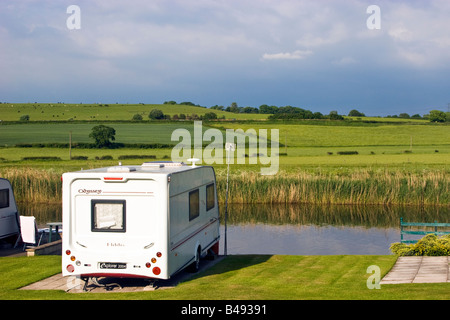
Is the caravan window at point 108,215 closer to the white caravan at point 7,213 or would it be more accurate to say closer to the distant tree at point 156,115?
the white caravan at point 7,213

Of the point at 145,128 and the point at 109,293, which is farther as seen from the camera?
the point at 145,128

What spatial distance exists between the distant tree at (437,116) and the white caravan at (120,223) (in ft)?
339

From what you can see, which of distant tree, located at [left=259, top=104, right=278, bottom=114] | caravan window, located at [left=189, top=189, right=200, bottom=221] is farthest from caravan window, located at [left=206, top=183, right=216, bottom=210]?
distant tree, located at [left=259, top=104, right=278, bottom=114]

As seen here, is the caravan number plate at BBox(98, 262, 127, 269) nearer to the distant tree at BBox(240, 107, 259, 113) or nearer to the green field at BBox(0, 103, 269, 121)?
the green field at BBox(0, 103, 269, 121)

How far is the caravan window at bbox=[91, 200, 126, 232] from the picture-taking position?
12570 mm

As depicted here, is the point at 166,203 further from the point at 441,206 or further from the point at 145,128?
the point at 145,128

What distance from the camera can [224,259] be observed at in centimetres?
1711

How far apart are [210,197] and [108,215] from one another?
4.51 m

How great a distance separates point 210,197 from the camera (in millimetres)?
16641

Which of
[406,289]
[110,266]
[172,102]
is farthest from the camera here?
[172,102]

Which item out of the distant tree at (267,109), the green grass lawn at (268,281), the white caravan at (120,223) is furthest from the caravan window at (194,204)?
the distant tree at (267,109)
